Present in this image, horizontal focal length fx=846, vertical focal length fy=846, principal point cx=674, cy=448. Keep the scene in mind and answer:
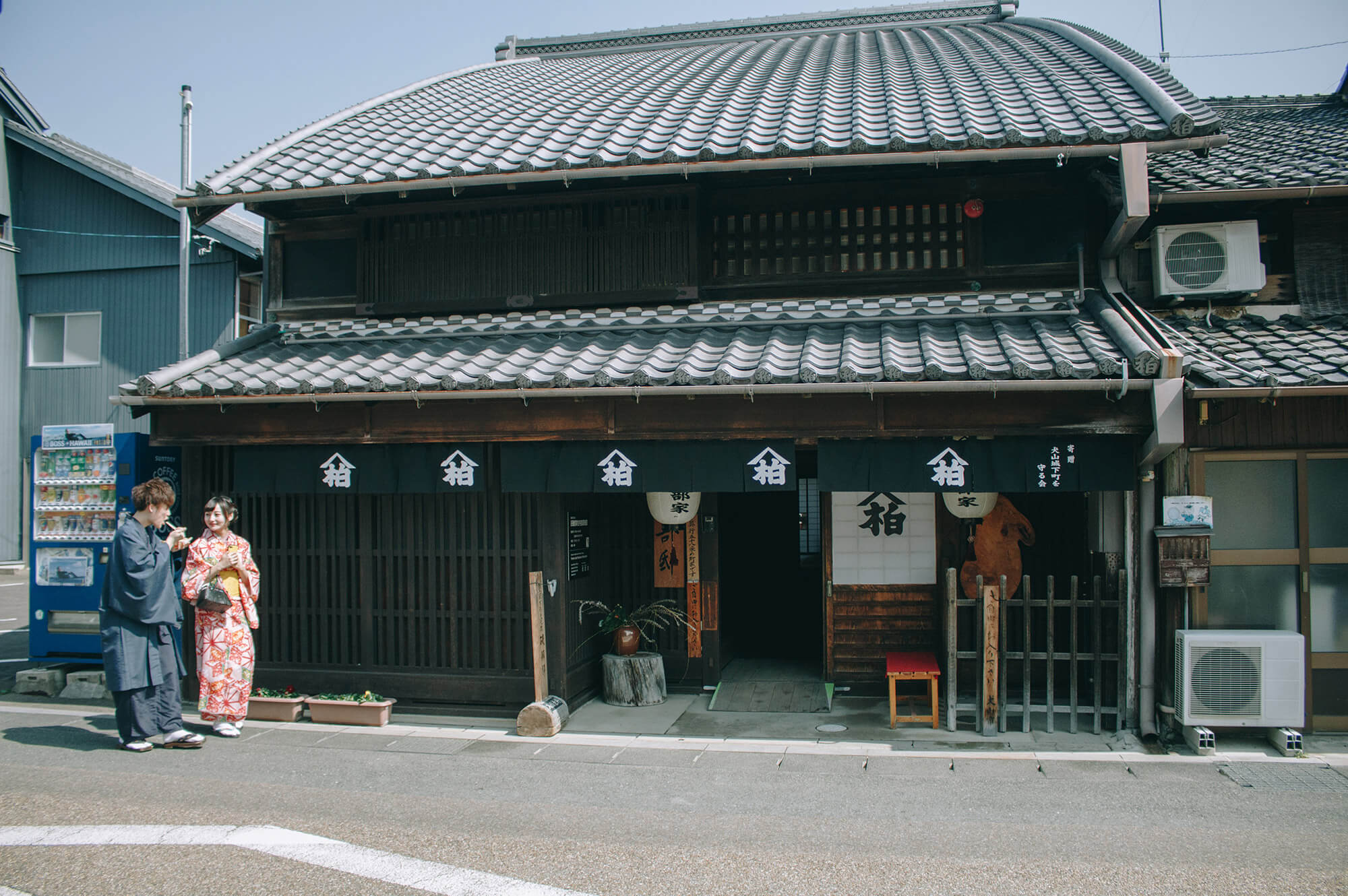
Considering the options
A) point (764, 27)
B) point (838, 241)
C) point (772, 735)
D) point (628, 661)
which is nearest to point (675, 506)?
point (628, 661)

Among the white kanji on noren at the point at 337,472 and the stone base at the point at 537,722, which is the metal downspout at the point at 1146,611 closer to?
the stone base at the point at 537,722

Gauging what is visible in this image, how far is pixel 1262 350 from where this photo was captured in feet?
26.3

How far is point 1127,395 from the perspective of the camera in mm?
7688

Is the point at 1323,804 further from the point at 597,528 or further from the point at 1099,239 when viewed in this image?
the point at 597,528

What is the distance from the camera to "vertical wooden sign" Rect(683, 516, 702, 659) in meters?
10.7

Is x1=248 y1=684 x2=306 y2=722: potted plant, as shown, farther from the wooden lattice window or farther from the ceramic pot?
the wooden lattice window

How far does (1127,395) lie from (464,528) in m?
6.86

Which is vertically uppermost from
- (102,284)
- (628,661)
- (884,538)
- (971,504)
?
(102,284)

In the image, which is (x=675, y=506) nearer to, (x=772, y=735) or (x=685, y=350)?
(x=685, y=350)

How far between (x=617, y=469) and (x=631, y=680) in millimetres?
2714

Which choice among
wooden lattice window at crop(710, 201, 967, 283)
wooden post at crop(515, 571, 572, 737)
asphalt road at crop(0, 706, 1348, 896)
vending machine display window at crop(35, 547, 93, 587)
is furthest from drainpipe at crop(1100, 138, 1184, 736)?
vending machine display window at crop(35, 547, 93, 587)

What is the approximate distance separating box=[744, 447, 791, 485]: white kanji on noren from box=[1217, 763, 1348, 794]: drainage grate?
178 inches

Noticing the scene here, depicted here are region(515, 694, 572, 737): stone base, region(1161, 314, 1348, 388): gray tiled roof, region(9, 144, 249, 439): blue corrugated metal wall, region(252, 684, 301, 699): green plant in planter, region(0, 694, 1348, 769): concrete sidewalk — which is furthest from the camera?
region(9, 144, 249, 439): blue corrugated metal wall

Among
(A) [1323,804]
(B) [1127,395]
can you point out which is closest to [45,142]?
(B) [1127,395]
